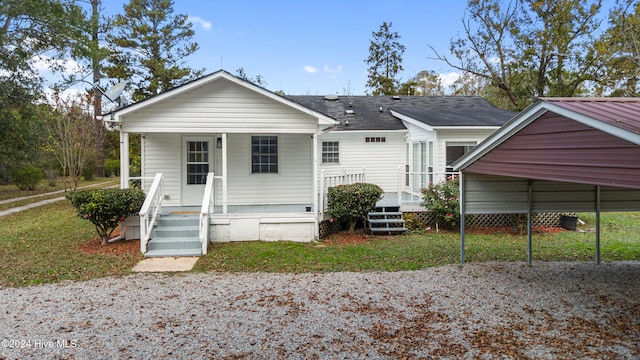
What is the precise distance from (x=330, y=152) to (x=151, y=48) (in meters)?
19.8

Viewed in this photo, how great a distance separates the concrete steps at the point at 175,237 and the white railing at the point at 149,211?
0.17 m

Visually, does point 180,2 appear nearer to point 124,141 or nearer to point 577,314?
point 124,141

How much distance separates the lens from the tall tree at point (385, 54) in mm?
33156

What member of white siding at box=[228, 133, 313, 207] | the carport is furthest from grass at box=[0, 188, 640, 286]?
white siding at box=[228, 133, 313, 207]

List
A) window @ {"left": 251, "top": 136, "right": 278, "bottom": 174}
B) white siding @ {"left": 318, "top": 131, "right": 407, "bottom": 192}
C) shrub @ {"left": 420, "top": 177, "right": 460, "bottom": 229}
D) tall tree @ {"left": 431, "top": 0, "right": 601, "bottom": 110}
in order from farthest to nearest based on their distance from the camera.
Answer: tall tree @ {"left": 431, "top": 0, "right": 601, "bottom": 110} < white siding @ {"left": 318, "top": 131, "right": 407, "bottom": 192} < window @ {"left": 251, "top": 136, "right": 278, "bottom": 174} < shrub @ {"left": 420, "top": 177, "right": 460, "bottom": 229}

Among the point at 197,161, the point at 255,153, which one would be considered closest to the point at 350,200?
the point at 255,153

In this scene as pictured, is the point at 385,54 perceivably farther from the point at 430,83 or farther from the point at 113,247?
the point at 113,247

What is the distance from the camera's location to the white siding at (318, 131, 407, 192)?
1498 centimetres

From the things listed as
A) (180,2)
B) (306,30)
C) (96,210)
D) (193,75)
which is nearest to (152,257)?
(96,210)

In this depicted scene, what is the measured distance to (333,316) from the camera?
4910mm

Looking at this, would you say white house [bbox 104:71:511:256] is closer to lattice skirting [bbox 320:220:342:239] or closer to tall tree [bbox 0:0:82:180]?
lattice skirting [bbox 320:220:342:239]

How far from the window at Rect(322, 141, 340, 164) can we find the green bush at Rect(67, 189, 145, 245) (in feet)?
24.5

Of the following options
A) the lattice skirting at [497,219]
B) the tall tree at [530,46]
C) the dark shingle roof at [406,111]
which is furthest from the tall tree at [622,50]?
the lattice skirting at [497,219]

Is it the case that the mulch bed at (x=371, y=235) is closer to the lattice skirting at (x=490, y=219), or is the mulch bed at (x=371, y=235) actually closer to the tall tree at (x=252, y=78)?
the lattice skirting at (x=490, y=219)
